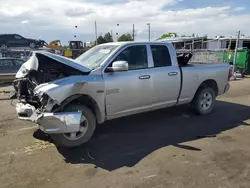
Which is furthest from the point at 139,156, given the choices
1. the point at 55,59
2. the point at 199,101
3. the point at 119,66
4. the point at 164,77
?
the point at 199,101

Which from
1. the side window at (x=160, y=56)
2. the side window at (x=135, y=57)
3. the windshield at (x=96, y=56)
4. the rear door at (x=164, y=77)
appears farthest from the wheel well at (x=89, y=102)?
the side window at (x=160, y=56)

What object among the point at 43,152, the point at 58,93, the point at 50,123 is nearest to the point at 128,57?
the point at 58,93

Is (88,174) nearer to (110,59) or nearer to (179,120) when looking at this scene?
(110,59)

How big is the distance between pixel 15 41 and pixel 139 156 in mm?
25335

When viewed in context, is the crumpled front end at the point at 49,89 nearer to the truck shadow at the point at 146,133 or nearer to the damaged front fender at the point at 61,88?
the damaged front fender at the point at 61,88

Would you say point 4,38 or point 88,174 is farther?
point 4,38

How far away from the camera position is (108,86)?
4.86 metres

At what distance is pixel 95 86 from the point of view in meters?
4.71

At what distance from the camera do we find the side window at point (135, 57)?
529 centimetres

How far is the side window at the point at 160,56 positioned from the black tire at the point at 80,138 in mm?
1955

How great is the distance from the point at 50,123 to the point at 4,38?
2474cm

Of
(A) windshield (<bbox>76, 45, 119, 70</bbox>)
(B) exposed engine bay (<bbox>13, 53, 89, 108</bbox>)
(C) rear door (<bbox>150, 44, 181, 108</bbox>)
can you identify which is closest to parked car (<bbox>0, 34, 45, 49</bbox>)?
(A) windshield (<bbox>76, 45, 119, 70</bbox>)

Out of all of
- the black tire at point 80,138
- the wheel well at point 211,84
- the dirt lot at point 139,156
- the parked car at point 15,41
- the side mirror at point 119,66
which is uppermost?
the parked car at point 15,41

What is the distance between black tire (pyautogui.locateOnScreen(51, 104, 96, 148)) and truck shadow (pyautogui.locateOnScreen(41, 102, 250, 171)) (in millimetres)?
130
